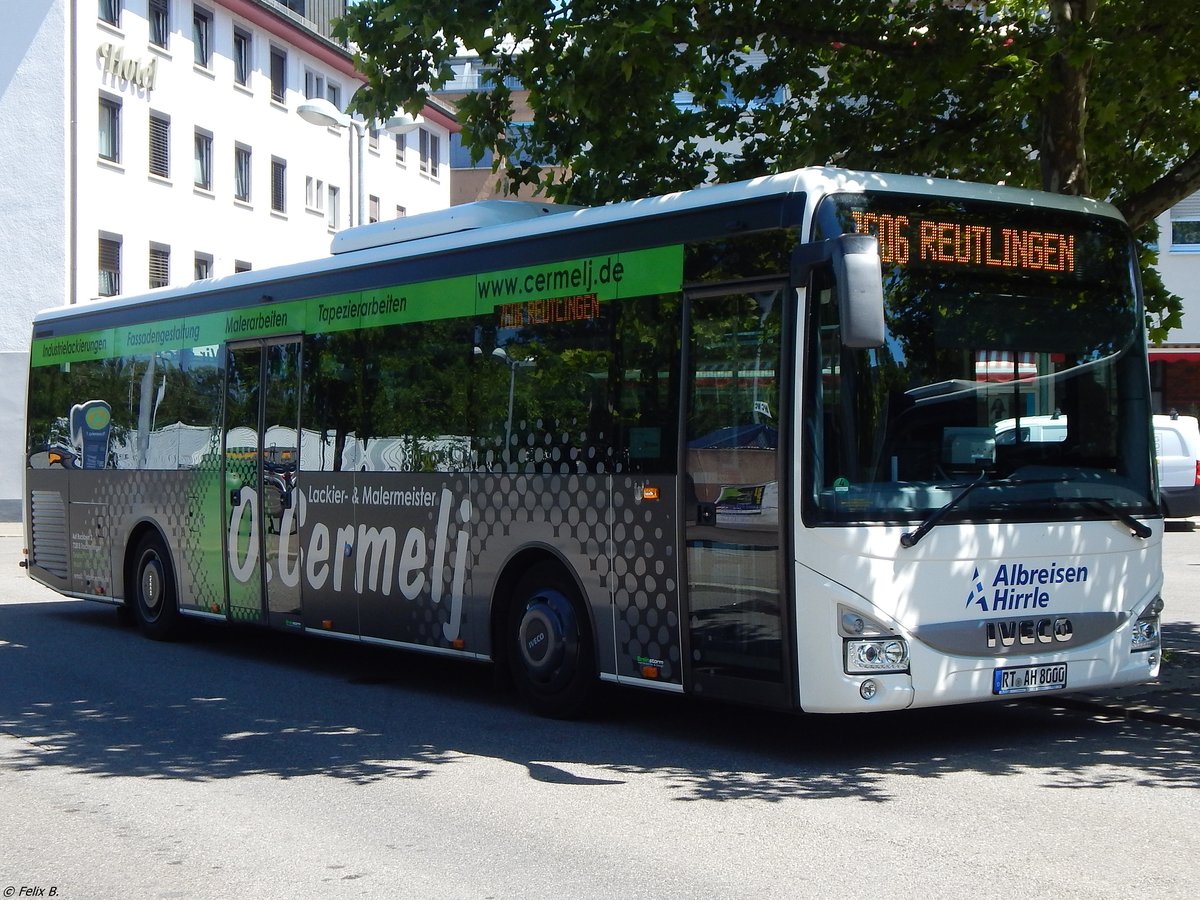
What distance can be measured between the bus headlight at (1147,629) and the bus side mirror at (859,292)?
2.61 m

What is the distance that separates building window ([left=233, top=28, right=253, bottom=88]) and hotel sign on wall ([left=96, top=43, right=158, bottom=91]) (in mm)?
4807

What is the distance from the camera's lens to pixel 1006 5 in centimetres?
1427

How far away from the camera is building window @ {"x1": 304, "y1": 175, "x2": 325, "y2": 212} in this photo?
49406mm

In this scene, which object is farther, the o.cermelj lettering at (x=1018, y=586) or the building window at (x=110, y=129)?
the building window at (x=110, y=129)

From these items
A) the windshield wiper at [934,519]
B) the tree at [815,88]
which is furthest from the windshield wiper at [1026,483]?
the tree at [815,88]

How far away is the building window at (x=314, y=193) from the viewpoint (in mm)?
49406

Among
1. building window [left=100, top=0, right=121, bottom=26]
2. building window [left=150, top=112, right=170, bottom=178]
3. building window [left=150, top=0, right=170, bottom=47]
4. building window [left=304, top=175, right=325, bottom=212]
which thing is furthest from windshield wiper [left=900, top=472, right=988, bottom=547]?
building window [left=304, top=175, right=325, bottom=212]

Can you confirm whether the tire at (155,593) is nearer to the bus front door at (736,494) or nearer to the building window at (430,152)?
the bus front door at (736,494)

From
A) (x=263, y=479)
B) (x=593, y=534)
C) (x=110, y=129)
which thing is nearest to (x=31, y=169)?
(x=110, y=129)

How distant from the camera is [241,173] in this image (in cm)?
4544

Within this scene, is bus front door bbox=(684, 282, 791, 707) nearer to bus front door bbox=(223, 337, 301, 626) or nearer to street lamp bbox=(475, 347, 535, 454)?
street lamp bbox=(475, 347, 535, 454)

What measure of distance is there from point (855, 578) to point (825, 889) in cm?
238

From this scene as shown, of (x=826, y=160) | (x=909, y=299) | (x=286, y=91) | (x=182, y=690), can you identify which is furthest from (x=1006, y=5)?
(x=286, y=91)

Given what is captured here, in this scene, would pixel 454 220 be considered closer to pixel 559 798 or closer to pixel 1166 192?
pixel 559 798
